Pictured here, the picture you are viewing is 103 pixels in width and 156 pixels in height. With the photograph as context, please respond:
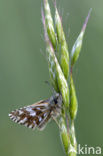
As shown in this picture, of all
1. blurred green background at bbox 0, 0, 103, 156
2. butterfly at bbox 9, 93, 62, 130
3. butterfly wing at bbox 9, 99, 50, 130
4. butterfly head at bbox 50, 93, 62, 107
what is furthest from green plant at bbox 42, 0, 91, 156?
blurred green background at bbox 0, 0, 103, 156

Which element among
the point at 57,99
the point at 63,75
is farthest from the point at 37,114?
the point at 63,75

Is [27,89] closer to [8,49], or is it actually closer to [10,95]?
[10,95]

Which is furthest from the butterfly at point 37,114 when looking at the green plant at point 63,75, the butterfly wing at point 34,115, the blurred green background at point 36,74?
the blurred green background at point 36,74

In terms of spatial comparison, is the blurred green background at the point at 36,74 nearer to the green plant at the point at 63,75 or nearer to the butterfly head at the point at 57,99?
the butterfly head at the point at 57,99

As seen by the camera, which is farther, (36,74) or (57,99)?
(36,74)

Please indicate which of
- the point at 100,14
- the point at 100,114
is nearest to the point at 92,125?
the point at 100,114

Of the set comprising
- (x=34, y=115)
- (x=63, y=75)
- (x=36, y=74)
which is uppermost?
(x=36, y=74)

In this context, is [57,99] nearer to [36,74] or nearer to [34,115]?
[34,115]
